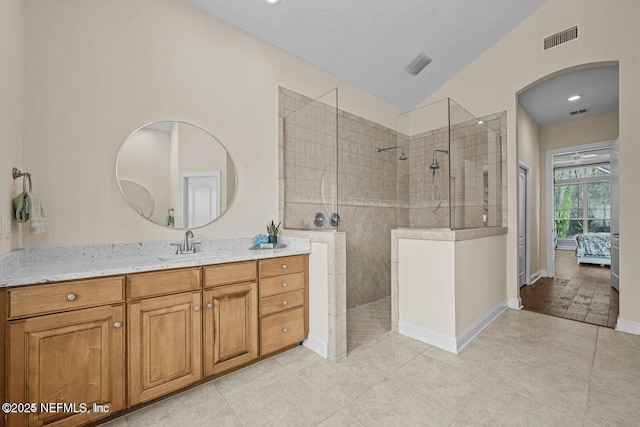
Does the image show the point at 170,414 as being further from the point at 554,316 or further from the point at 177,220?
the point at 554,316

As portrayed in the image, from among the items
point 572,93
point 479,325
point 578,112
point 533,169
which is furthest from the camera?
point 533,169

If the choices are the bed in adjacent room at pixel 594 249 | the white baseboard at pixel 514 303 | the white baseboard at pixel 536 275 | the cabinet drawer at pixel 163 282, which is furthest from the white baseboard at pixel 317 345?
the bed in adjacent room at pixel 594 249

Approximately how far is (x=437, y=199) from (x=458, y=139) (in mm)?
667

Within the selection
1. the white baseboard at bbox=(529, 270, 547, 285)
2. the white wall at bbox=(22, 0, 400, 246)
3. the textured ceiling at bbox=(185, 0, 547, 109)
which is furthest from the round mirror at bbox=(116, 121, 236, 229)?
the white baseboard at bbox=(529, 270, 547, 285)

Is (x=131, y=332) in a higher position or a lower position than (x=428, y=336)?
higher

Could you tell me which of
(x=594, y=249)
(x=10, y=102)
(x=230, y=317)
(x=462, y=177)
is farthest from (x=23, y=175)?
(x=594, y=249)

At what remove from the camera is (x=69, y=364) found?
1422 mm

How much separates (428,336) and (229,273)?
1.91 metres

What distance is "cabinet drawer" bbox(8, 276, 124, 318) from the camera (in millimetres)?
1315

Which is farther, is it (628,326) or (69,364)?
(628,326)

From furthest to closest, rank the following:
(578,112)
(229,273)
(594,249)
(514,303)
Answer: (594,249) < (578,112) < (514,303) < (229,273)

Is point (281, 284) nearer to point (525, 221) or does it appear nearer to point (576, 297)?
point (576, 297)

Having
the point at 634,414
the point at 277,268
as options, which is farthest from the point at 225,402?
the point at 634,414

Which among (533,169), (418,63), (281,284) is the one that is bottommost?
(281,284)
